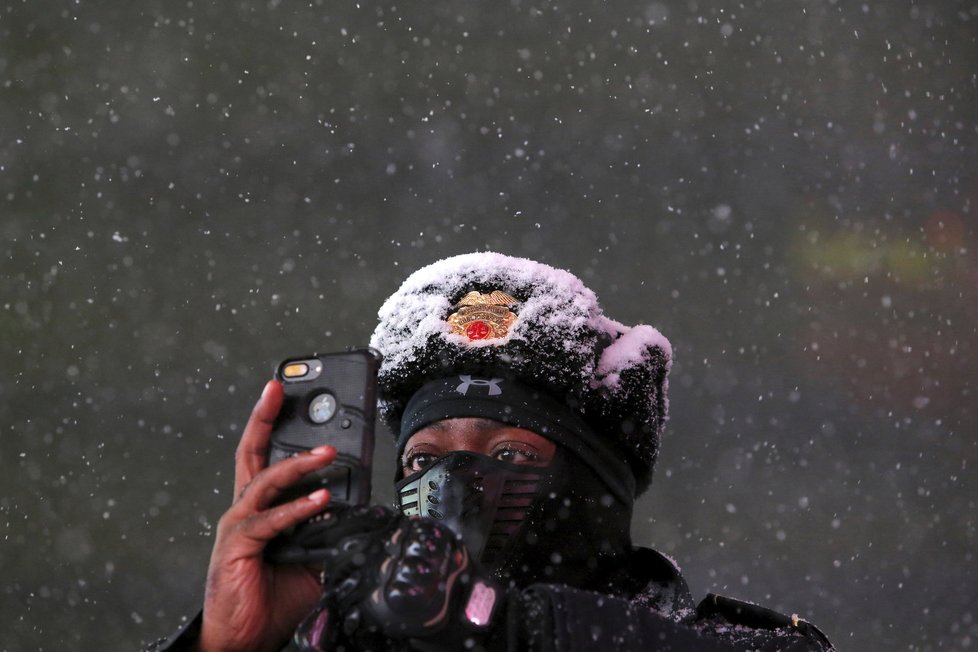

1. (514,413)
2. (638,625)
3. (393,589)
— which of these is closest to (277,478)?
(393,589)

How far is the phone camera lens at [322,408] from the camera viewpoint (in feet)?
6.53

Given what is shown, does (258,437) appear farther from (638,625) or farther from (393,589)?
(638,625)

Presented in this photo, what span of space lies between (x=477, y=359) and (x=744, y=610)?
100cm

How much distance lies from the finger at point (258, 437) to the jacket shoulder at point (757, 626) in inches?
47.5

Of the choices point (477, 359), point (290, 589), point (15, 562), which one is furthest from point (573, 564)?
point (15, 562)

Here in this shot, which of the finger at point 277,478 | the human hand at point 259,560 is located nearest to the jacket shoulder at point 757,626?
the human hand at point 259,560

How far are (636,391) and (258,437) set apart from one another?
1.45m

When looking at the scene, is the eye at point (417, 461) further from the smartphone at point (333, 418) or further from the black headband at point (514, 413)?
the smartphone at point (333, 418)

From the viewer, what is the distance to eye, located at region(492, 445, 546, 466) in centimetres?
295

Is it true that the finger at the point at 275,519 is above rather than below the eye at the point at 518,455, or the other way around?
below

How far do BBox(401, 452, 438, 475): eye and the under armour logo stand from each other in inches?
8.0

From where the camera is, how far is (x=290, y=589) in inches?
82.0

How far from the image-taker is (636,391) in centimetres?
319

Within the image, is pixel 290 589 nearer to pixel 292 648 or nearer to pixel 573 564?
pixel 292 648
